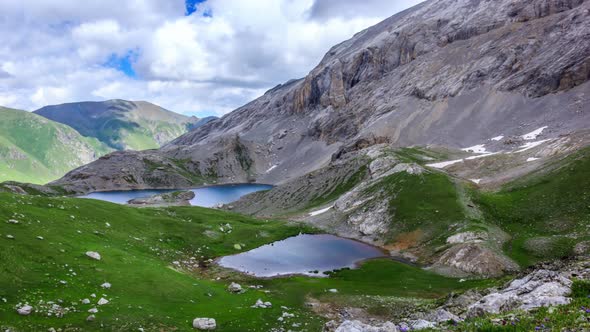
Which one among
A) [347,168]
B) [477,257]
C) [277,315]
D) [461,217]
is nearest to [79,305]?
[277,315]

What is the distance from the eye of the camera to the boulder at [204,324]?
31.7m

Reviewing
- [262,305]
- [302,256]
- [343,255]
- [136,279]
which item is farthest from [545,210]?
[136,279]

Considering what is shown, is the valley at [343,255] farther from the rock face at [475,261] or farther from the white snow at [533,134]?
the white snow at [533,134]

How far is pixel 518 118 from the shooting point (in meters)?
175

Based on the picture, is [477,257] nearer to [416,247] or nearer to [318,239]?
[416,247]

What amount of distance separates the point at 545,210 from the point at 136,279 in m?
69.4

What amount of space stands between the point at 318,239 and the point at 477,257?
37733 millimetres

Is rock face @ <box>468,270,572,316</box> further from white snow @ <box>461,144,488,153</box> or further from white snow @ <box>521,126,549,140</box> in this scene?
white snow @ <box>521,126,549,140</box>

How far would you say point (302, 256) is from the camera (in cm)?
7575

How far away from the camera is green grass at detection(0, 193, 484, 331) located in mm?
30030

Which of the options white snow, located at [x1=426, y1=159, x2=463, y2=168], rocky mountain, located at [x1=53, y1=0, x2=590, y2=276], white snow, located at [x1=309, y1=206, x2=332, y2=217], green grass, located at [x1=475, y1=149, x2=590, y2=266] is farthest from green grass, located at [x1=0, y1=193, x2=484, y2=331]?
white snow, located at [x1=426, y1=159, x2=463, y2=168]

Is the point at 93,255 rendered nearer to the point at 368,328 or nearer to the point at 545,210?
the point at 368,328

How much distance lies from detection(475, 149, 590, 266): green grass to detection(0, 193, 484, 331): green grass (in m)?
15.4

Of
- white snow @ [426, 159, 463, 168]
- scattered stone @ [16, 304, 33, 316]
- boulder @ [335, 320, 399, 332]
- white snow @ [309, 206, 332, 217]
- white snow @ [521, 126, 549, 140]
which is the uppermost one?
white snow @ [521, 126, 549, 140]
